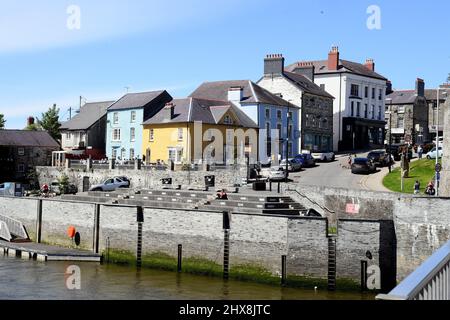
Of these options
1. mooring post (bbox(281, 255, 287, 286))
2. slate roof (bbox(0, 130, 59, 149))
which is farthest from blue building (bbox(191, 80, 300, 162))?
mooring post (bbox(281, 255, 287, 286))

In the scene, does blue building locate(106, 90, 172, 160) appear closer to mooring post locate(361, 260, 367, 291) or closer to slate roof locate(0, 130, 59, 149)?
slate roof locate(0, 130, 59, 149)

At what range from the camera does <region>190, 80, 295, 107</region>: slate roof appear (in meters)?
66.8

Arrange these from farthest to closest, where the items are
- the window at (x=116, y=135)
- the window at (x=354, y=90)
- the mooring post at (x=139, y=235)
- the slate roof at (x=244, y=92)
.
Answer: the window at (x=354, y=90), the window at (x=116, y=135), the slate roof at (x=244, y=92), the mooring post at (x=139, y=235)

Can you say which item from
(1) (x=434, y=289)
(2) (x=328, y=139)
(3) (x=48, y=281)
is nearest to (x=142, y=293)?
(3) (x=48, y=281)

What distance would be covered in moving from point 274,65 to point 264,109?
27.7 ft

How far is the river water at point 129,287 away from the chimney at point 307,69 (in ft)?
164

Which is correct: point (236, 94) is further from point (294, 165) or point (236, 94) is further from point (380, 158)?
point (380, 158)

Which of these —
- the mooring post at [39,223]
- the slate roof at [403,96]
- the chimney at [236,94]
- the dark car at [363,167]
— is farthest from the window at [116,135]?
the slate roof at [403,96]

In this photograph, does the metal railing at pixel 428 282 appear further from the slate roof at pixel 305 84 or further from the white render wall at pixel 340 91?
the white render wall at pixel 340 91

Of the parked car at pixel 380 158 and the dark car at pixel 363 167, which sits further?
the parked car at pixel 380 158

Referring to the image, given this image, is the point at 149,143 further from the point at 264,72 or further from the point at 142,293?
the point at 142,293

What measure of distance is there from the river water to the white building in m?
49.7

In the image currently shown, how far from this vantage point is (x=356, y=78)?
78.2 metres

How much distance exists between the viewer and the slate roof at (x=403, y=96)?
92.7 meters
